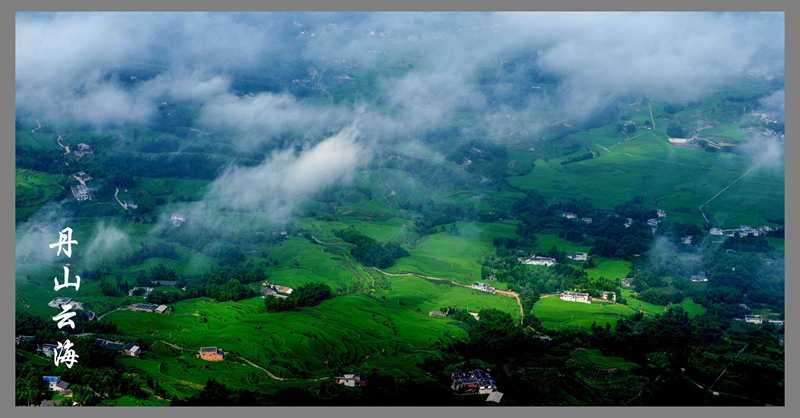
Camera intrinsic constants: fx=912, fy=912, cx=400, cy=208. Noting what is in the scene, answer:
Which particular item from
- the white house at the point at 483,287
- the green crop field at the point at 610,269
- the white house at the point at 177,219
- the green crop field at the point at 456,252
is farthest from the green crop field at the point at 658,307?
the white house at the point at 177,219

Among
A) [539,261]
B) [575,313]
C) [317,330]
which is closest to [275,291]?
[317,330]

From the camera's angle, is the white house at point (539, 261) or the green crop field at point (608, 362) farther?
the white house at point (539, 261)

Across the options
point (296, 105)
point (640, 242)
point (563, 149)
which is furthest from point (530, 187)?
point (296, 105)

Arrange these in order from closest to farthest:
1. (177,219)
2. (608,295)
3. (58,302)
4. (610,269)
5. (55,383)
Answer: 1. (55,383)
2. (58,302)
3. (608,295)
4. (610,269)
5. (177,219)

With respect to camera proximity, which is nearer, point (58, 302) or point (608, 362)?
point (608, 362)

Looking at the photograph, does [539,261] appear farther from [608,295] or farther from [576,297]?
[608,295]

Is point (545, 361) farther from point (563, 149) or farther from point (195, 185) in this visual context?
point (563, 149)

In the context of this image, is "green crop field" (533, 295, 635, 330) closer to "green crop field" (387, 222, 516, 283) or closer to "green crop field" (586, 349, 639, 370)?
"green crop field" (586, 349, 639, 370)

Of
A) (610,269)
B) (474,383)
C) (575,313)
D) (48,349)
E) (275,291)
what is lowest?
(474,383)

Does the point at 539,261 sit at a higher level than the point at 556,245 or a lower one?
lower

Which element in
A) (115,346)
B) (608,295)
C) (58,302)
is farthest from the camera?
(608,295)

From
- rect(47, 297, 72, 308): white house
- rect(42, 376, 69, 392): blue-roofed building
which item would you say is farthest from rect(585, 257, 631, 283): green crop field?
rect(42, 376, 69, 392): blue-roofed building

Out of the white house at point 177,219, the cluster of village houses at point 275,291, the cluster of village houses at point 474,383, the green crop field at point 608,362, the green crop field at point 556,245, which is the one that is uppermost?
A: the white house at point 177,219

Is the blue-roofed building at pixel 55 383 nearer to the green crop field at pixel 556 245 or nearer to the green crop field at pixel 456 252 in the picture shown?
the green crop field at pixel 456 252
